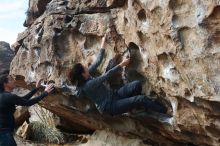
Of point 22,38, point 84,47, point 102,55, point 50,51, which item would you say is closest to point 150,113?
point 102,55

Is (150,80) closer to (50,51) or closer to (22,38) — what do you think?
(50,51)

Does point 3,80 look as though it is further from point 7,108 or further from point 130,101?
point 130,101

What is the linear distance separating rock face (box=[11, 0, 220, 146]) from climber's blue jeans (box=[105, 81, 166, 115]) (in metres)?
0.19

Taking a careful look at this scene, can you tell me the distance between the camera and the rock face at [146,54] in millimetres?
6676

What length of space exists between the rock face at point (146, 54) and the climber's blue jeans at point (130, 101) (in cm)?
19

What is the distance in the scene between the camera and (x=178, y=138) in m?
8.59

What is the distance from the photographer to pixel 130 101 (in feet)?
26.7

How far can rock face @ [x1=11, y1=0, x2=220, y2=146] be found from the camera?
21.9ft

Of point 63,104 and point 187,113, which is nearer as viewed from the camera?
point 187,113

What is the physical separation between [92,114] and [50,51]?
1614mm

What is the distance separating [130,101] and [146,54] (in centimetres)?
89

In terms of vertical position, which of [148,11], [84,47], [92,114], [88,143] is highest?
[148,11]

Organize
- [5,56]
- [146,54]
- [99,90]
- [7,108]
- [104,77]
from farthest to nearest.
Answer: [5,56], [99,90], [104,77], [146,54], [7,108]

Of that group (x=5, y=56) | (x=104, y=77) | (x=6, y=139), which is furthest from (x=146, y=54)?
(x=5, y=56)
